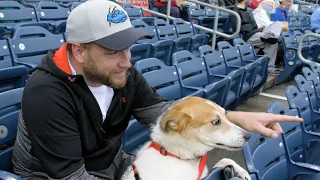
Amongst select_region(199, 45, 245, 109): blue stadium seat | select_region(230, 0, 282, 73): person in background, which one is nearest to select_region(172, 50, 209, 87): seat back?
select_region(199, 45, 245, 109): blue stadium seat

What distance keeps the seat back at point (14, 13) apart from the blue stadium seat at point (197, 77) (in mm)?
2904

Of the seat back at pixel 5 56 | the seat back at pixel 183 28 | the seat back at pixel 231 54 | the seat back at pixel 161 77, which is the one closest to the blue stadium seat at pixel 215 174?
the seat back at pixel 161 77

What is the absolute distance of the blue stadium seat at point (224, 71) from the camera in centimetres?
394

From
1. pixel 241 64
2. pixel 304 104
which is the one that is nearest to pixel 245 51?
pixel 241 64

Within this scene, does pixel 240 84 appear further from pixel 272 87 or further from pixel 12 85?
pixel 12 85

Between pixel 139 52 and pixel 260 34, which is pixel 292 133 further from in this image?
pixel 260 34

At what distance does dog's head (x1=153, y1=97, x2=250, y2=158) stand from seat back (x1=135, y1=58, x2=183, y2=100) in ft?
4.07

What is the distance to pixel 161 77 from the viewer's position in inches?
120

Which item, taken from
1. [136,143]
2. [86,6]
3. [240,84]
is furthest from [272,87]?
[86,6]

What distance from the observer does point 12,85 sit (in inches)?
106

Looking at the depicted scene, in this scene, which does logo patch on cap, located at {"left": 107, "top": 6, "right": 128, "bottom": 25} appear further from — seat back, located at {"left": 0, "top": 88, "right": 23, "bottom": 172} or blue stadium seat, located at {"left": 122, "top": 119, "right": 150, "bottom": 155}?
blue stadium seat, located at {"left": 122, "top": 119, "right": 150, "bottom": 155}

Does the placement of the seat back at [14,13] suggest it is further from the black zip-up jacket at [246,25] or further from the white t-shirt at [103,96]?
the black zip-up jacket at [246,25]

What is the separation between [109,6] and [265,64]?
4.18 m

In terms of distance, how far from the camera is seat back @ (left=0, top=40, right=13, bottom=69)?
3.18 m
